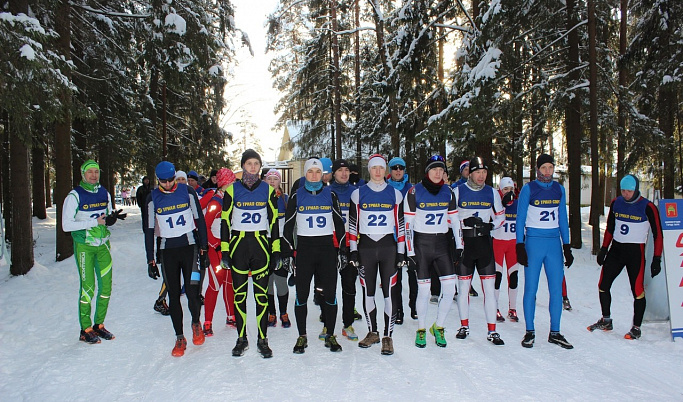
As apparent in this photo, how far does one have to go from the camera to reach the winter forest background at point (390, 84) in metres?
9.34

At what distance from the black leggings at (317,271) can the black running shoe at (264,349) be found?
1.60 feet

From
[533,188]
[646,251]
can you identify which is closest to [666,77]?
[646,251]

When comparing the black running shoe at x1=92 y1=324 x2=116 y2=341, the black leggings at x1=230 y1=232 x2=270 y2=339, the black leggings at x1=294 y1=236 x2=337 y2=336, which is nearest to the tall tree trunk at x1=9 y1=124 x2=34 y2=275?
the black running shoe at x1=92 y1=324 x2=116 y2=341

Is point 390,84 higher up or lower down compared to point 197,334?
higher up

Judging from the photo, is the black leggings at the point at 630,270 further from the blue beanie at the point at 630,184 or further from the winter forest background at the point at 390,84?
the winter forest background at the point at 390,84

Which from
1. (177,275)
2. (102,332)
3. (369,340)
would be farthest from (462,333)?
(102,332)

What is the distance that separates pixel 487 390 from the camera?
411 centimetres

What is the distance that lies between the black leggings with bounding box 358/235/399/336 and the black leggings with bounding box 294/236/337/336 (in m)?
0.38

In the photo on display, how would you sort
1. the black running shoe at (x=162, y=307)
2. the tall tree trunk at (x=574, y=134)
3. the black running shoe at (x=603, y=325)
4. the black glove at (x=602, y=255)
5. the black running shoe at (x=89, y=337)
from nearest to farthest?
the black running shoe at (x=89, y=337), the black running shoe at (x=603, y=325), the black glove at (x=602, y=255), the black running shoe at (x=162, y=307), the tall tree trunk at (x=574, y=134)

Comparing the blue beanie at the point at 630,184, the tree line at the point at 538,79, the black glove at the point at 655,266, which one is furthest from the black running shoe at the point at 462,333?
the tree line at the point at 538,79

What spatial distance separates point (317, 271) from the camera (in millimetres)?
5273

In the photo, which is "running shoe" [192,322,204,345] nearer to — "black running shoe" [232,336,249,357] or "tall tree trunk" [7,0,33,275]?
"black running shoe" [232,336,249,357]

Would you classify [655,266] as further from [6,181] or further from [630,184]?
[6,181]

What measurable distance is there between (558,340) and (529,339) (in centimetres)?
38
